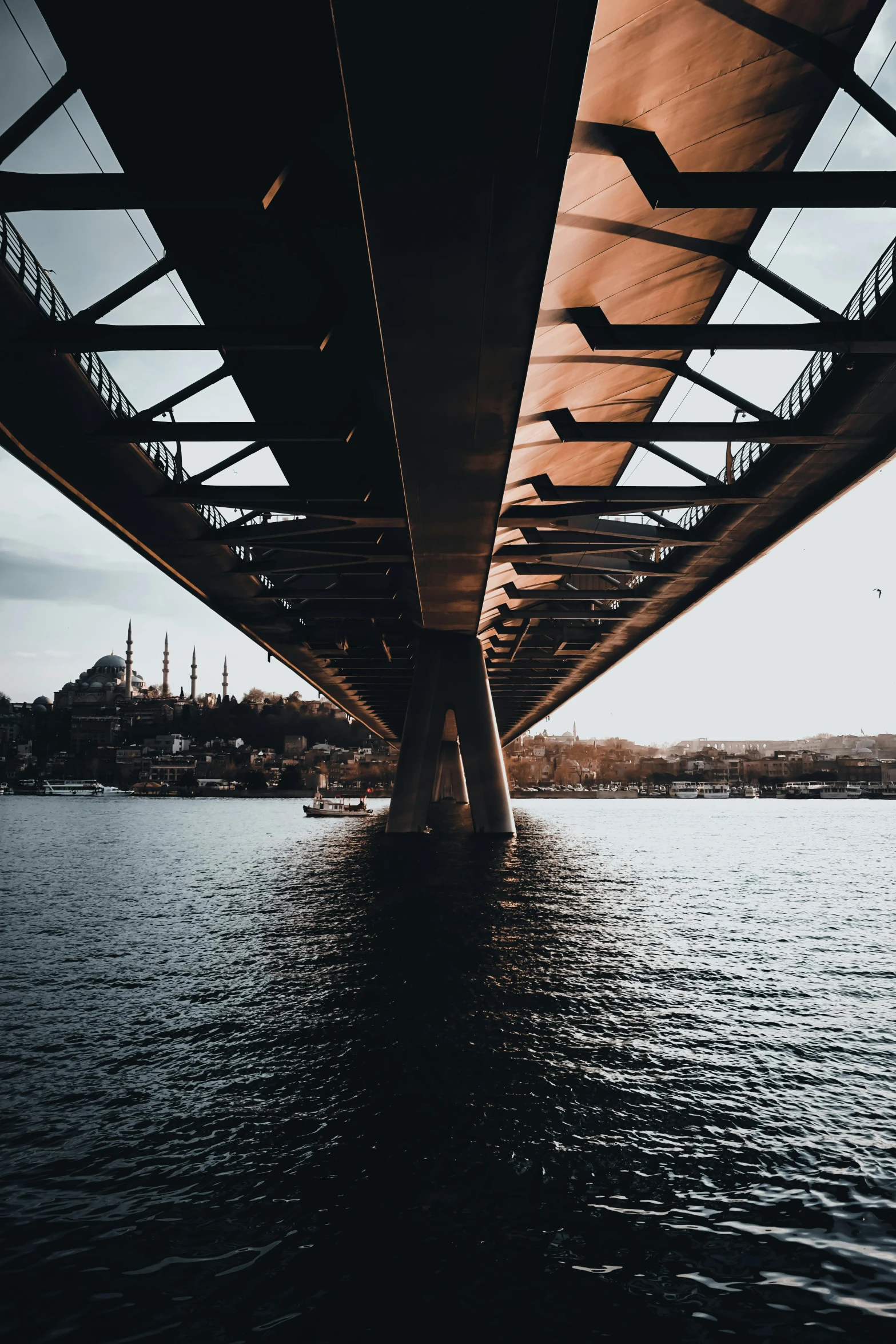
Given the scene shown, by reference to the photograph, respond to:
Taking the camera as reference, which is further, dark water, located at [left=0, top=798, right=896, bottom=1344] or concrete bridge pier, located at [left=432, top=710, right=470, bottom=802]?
concrete bridge pier, located at [left=432, top=710, right=470, bottom=802]

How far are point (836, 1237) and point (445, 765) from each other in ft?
268

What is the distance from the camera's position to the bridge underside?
728 centimetres

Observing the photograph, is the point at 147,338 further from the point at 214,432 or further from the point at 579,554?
the point at 579,554

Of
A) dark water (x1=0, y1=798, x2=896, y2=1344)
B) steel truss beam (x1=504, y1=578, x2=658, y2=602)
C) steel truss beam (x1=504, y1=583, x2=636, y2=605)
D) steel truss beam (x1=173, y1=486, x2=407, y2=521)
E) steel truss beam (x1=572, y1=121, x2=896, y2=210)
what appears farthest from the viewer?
steel truss beam (x1=504, y1=583, x2=636, y2=605)

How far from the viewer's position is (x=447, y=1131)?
7242 mm

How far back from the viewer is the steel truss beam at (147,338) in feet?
37.2

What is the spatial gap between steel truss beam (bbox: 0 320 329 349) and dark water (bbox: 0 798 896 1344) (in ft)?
28.8

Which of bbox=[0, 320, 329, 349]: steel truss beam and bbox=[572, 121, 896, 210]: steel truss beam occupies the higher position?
bbox=[572, 121, 896, 210]: steel truss beam

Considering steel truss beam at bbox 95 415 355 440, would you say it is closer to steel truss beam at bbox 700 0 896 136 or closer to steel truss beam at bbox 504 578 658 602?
steel truss beam at bbox 700 0 896 136

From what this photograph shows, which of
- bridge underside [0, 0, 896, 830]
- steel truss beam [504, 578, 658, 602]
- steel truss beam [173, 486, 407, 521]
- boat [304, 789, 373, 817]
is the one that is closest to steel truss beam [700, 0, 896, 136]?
bridge underside [0, 0, 896, 830]

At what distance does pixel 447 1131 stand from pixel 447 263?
8092mm

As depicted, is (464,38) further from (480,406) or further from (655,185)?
(480,406)

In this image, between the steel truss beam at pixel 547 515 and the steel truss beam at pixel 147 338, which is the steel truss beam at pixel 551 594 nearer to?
the steel truss beam at pixel 547 515

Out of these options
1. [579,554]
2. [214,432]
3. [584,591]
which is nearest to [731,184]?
[214,432]
